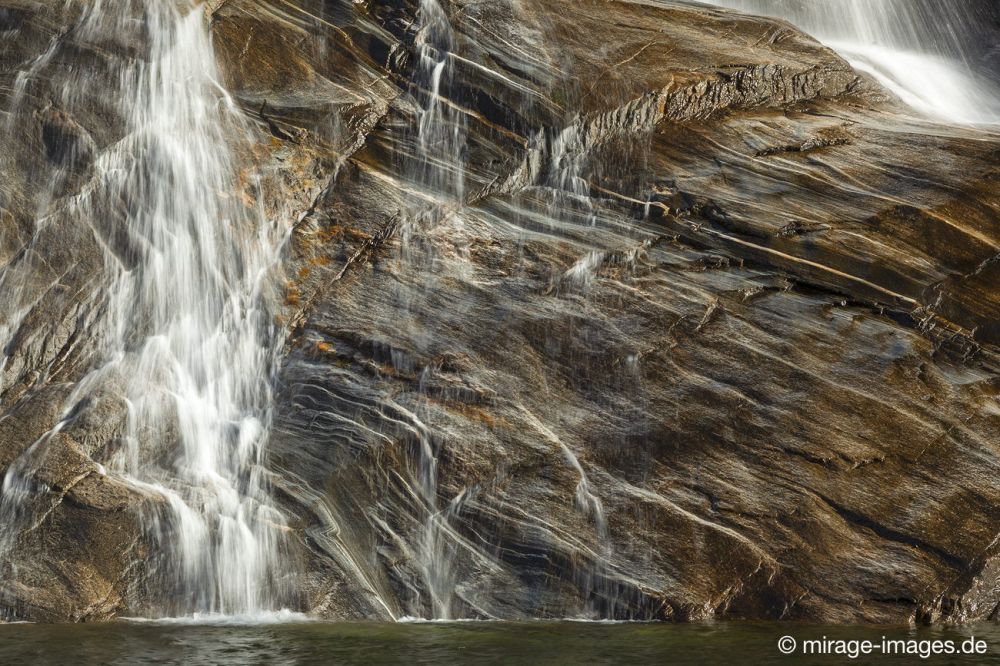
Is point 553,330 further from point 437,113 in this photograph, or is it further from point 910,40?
point 910,40

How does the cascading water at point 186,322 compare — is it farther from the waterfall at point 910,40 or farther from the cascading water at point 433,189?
the waterfall at point 910,40

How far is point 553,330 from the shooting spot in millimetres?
13164

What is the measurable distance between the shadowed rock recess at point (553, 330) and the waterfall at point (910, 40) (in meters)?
3.15

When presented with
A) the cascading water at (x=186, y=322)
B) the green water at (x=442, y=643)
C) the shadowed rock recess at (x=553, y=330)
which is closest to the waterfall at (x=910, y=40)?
the shadowed rock recess at (x=553, y=330)

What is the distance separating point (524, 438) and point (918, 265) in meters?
5.10

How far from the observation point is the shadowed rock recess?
12.5m

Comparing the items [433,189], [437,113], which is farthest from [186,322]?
[437,113]

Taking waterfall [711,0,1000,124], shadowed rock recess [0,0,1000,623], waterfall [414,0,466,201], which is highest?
waterfall [711,0,1000,124]

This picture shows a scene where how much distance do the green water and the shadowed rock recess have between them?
647 mm

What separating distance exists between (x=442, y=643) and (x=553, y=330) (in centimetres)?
404

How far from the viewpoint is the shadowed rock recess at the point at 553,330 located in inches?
492

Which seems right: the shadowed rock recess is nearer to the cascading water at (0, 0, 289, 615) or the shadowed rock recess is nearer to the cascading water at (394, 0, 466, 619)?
the cascading water at (394, 0, 466, 619)

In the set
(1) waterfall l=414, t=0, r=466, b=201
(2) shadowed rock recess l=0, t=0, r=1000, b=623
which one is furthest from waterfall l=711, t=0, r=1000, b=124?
(1) waterfall l=414, t=0, r=466, b=201

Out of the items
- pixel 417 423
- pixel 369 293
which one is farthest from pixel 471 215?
pixel 417 423
